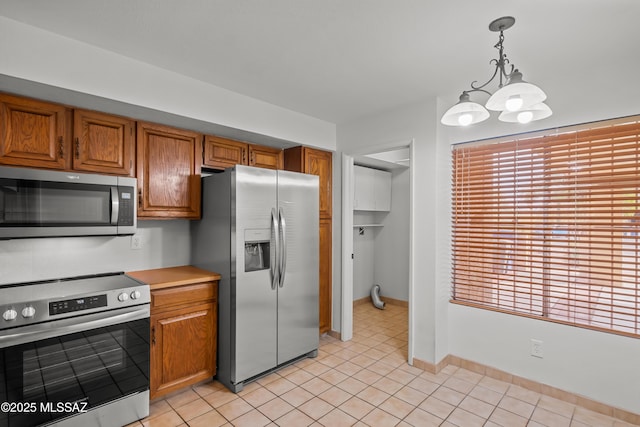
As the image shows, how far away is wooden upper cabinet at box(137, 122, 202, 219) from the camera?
2.55 meters

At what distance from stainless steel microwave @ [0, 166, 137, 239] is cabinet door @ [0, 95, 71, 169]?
12 cm

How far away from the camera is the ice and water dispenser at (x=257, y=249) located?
2664mm

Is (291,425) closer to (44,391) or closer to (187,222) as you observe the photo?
(44,391)

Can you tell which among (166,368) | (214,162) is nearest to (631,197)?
(214,162)

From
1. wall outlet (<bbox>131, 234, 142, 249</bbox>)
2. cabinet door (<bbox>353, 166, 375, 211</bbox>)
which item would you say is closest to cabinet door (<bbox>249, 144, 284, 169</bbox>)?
wall outlet (<bbox>131, 234, 142, 249</bbox>)

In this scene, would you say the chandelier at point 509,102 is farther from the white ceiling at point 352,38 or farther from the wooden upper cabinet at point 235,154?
the wooden upper cabinet at point 235,154

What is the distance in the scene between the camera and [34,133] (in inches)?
81.9

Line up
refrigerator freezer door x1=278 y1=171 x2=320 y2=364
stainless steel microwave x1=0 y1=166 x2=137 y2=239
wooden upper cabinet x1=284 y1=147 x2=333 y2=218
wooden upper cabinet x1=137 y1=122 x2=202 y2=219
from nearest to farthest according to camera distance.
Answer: stainless steel microwave x1=0 y1=166 x2=137 y2=239, wooden upper cabinet x1=137 y1=122 x2=202 y2=219, refrigerator freezer door x1=278 y1=171 x2=320 y2=364, wooden upper cabinet x1=284 y1=147 x2=333 y2=218

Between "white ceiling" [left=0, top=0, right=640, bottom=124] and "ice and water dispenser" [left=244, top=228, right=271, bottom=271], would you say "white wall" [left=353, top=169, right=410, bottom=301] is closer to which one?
"ice and water dispenser" [left=244, top=228, right=271, bottom=271]

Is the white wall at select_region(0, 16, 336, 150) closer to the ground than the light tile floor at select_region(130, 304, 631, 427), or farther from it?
farther from it

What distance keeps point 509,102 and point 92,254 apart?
2.95 meters

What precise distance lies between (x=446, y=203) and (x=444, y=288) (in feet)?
2.57

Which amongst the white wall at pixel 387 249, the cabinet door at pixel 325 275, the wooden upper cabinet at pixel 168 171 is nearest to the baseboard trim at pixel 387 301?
the white wall at pixel 387 249

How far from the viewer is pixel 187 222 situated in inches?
122
